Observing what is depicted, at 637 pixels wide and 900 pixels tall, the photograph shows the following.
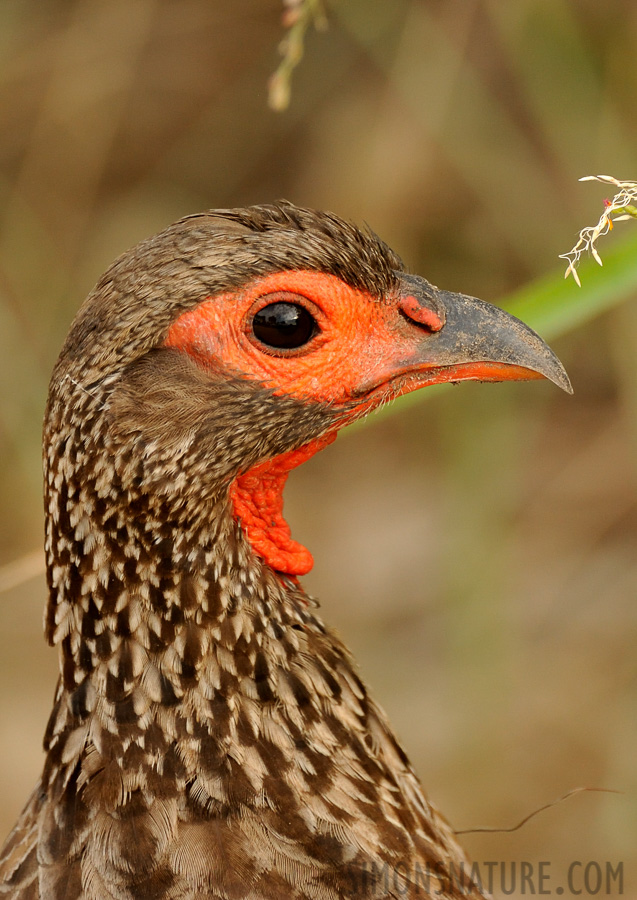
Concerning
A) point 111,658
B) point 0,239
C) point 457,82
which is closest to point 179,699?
point 111,658

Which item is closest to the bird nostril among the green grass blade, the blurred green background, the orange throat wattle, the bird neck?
the green grass blade

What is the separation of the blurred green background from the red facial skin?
8.34ft

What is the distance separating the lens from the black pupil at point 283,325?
7.82 feet

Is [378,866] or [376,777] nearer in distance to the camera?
[378,866]

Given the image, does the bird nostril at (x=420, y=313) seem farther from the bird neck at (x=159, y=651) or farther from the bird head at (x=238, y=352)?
the bird neck at (x=159, y=651)

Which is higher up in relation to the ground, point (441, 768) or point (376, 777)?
point (441, 768)

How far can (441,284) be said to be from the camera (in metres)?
7.28

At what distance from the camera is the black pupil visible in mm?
2385

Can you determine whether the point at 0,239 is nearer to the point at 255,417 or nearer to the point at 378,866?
the point at 255,417

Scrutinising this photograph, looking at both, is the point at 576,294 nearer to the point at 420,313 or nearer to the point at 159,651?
the point at 420,313

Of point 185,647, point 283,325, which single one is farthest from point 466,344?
point 185,647

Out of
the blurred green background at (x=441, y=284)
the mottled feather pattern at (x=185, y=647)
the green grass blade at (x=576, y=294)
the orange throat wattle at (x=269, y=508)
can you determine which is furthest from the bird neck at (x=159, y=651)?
the blurred green background at (x=441, y=284)

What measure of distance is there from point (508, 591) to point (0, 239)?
412 centimetres

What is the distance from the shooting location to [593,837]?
5.78 metres
